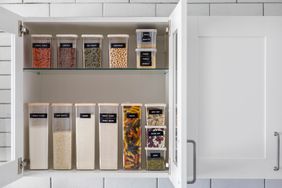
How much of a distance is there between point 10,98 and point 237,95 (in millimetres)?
921

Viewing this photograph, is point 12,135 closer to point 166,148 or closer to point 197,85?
point 166,148

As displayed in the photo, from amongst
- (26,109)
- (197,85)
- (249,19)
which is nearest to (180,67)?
(197,85)

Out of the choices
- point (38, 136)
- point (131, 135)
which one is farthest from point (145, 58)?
point (38, 136)

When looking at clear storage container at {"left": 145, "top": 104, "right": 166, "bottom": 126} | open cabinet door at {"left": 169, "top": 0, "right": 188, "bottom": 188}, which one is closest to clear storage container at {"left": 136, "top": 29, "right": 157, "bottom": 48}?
open cabinet door at {"left": 169, "top": 0, "right": 188, "bottom": 188}

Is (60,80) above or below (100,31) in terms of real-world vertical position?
below

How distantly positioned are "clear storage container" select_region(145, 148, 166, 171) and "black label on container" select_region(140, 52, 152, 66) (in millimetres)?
370

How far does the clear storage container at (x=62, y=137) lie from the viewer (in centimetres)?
215

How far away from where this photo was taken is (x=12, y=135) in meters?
2.04

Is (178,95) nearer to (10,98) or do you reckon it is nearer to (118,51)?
(118,51)

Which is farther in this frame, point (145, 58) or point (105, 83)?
point (105, 83)

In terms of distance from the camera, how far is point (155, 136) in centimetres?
213

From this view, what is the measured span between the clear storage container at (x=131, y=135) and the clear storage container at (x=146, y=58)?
174 millimetres

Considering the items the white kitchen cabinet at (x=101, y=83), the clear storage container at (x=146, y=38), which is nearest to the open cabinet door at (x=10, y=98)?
the white kitchen cabinet at (x=101, y=83)

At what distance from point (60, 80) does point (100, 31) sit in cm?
31
